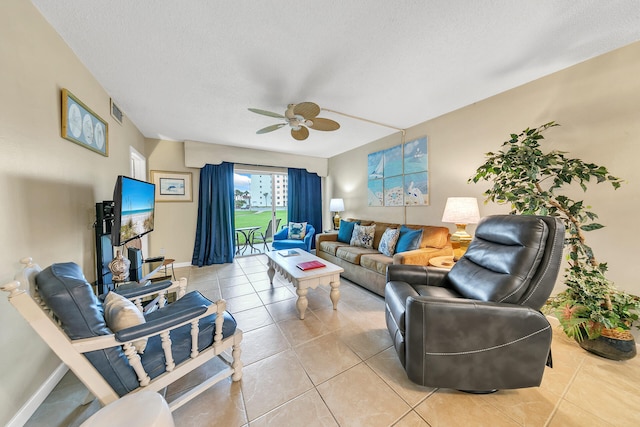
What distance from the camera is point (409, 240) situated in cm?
288

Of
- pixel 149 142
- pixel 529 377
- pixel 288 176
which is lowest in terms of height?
pixel 529 377

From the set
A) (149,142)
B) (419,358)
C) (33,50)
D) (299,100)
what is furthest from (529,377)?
(149,142)

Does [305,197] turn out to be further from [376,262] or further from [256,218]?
[376,262]

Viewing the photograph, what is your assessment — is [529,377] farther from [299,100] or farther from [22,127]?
[22,127]

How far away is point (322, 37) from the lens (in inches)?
60.6

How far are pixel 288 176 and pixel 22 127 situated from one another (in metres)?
3.90

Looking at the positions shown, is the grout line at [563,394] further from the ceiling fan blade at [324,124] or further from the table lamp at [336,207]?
the table lamp at [336,207]

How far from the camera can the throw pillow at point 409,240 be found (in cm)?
282

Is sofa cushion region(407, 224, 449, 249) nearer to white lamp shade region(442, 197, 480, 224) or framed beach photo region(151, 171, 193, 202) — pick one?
white lamp shade region(442, 197, 480, 224)

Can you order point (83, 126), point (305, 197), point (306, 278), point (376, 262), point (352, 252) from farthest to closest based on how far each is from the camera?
1. point (305, 197)
2. point (352, 252)
3. point (376, 262)
4. point (306, 278)
5. point (83, 126)

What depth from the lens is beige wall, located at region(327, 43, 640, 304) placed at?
1.66 m

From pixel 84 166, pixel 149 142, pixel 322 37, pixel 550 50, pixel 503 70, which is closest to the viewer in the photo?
pixel 322 37

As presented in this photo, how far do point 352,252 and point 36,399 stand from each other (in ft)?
9.71

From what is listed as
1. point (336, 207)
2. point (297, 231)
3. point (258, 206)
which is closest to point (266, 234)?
point (258, 206)
